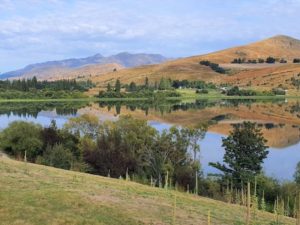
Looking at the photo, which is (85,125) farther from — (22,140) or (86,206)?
(86,206)

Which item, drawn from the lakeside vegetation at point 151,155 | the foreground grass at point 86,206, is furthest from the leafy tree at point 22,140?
the foreground grass at point 86,206

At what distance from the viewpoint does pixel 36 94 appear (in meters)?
193

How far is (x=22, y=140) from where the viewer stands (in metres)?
56.0

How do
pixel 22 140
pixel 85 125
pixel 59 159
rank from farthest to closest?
pixel 85 125, pixel 22 140, pixel 59 159

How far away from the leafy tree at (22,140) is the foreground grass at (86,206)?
101ft

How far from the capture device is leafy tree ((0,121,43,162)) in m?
54.6

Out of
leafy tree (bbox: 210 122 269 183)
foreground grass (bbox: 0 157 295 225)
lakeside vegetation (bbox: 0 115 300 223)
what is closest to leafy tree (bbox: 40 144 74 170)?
lakeside vegetation (bbox: 0 115 300 223)

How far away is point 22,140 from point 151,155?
1576cm

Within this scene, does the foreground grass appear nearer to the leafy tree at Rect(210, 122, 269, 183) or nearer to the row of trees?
the leafy tree at Rect(210, 122, 269, 183)

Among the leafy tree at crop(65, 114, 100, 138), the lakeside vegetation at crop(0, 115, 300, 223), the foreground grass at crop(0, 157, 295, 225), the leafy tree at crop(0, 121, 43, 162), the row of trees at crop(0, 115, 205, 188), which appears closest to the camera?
the foreground grass at crop(0, 157, 295, 225)

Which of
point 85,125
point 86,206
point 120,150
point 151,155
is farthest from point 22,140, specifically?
point 86,206

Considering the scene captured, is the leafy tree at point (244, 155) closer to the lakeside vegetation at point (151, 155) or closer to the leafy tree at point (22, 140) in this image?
the lakeside vegetation at point (151, 155)

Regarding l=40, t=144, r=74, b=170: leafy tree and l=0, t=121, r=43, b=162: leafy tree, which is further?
l=0, t=121, r=43, b=162: leafy tree

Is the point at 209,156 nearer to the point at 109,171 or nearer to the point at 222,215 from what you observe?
the point at 109,171
